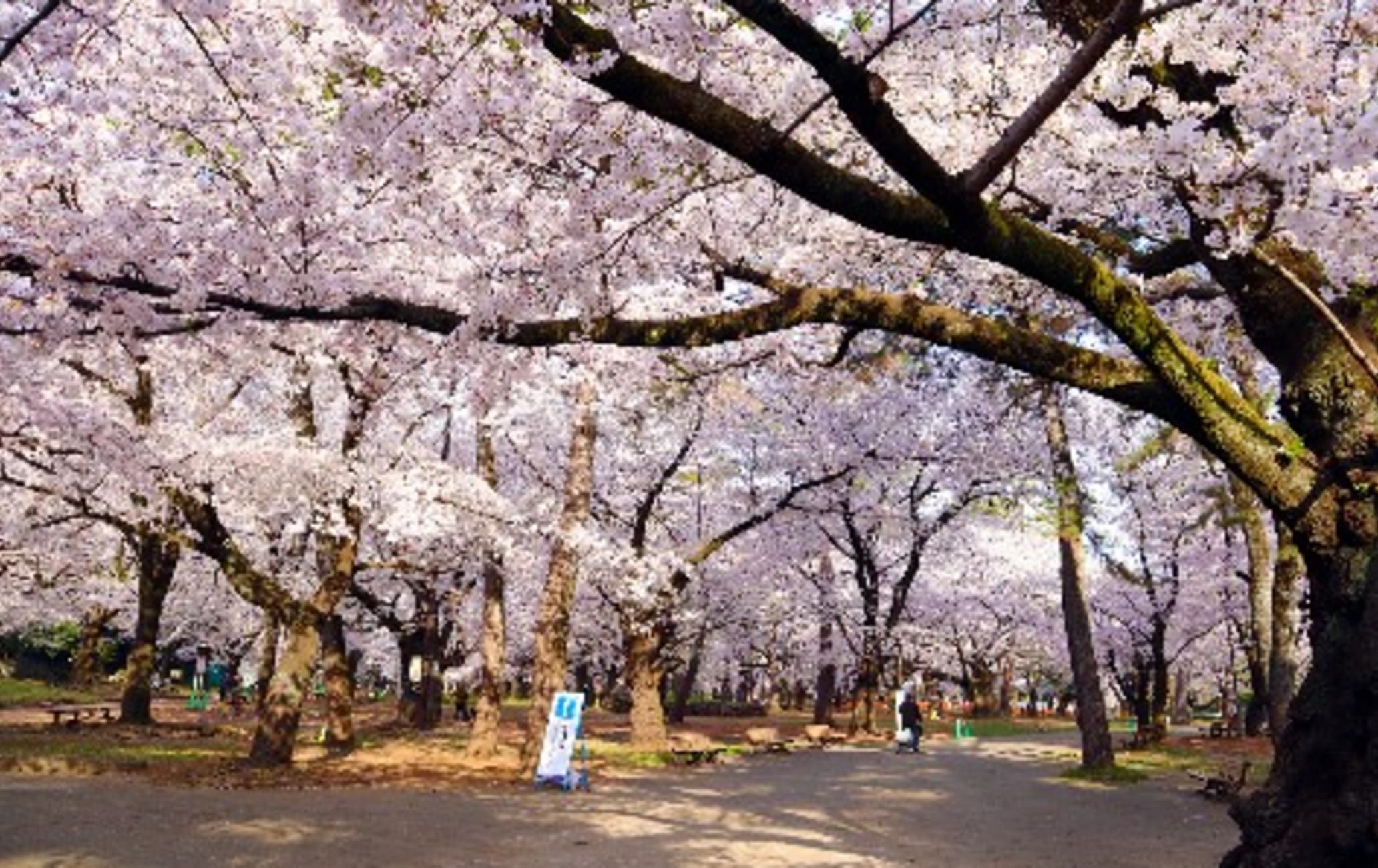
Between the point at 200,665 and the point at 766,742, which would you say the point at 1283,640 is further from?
the point at 200,665

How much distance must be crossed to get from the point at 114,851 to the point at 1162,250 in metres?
9.39

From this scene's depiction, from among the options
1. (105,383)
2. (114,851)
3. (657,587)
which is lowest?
(114,851)

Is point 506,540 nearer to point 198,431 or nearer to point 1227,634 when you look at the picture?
point 198,431

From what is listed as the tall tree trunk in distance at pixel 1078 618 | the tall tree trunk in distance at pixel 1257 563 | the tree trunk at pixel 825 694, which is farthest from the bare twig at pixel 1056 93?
the tree trunk at pixel 825 694

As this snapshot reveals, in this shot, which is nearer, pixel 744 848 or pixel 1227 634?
pixel 744 848

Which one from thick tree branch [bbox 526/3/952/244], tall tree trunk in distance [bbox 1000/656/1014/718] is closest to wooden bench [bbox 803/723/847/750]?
thick tree branch [bbox 526/3/952/244]

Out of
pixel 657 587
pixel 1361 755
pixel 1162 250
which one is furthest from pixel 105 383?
pixel 1361 755

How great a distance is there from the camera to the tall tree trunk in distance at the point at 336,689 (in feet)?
69.4

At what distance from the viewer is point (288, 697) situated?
1683cm

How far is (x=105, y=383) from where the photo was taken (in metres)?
19.8

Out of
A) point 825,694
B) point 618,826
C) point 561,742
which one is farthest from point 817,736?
point 618,826

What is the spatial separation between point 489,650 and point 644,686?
13.2ft

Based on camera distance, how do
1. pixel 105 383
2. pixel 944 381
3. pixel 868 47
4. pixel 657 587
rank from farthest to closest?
1. pixel 657 587
2. pixel 105 383
3. pixel 944 381
4. pixel 868 47

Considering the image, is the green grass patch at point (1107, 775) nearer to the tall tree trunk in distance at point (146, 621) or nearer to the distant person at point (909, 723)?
the distant person at point (909, 723)
